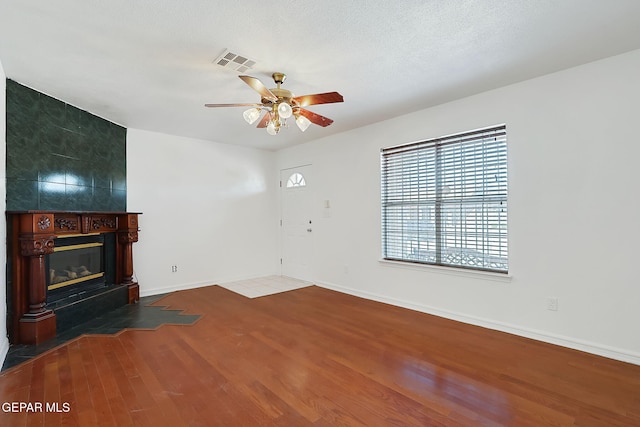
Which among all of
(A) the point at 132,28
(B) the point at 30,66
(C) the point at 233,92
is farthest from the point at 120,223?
(A) the point at 132,28

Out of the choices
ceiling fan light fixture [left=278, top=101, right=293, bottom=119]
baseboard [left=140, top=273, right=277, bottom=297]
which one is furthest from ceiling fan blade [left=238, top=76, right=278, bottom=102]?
baseboard [left=140, top=273, right=277, bottom=297]

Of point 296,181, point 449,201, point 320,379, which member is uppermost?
point 296,181

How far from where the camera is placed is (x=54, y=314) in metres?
3.06

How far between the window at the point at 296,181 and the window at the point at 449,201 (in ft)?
5.81

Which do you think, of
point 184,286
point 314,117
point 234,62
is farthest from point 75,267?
point 314,117

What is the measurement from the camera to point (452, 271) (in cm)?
359

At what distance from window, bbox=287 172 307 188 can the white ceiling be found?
2.36 metres

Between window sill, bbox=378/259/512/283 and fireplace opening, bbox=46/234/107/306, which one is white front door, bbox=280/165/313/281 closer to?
window sill, bbox=378/259/512/283

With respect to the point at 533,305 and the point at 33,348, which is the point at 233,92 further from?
the point at 533,305

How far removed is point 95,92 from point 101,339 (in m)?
2.49

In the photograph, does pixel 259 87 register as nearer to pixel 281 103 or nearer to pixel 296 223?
pixel 281 103

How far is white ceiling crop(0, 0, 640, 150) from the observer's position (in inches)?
76.5

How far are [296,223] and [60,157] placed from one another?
11.4 ft

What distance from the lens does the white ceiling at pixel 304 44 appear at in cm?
194
